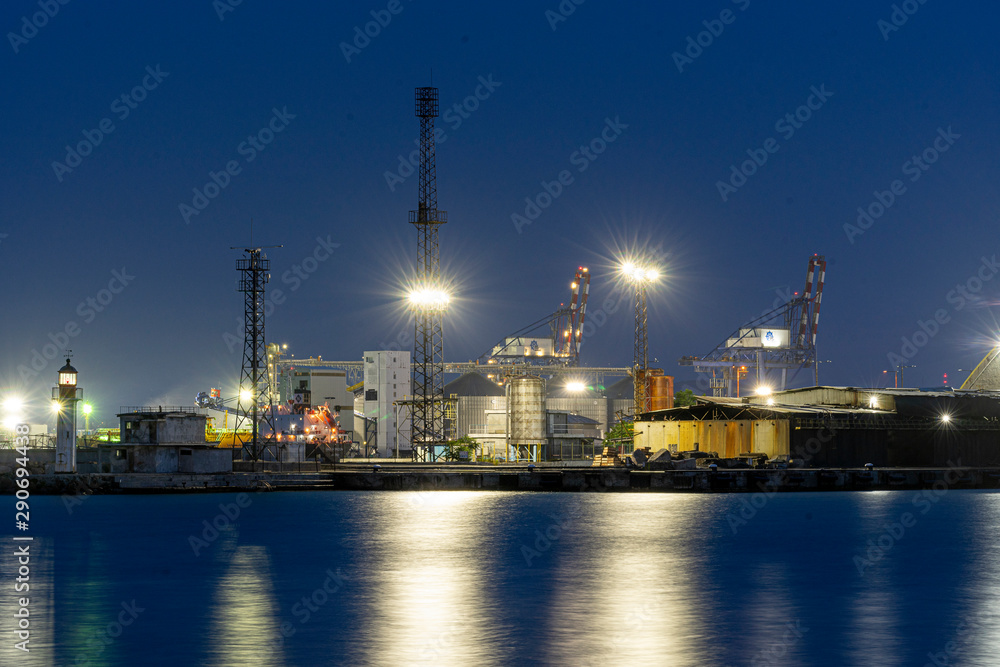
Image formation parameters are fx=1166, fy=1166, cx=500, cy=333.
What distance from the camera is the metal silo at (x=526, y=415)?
331 ft

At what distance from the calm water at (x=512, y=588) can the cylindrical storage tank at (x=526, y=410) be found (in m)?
27.5

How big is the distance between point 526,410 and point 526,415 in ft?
1.59

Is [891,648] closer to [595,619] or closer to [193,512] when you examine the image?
[595,619]

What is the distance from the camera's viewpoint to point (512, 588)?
129 feet

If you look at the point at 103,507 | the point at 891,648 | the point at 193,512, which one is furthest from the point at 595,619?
the point at 103,507

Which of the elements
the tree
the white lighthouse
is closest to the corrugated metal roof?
the tree

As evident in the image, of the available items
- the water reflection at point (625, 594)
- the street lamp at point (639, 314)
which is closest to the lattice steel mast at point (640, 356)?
the street lamp at point (639, 314)

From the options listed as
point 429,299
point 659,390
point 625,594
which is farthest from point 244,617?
point 659,390

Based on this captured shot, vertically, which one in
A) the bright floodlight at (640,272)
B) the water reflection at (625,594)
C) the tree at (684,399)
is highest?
the bright floodlight at (640,272)

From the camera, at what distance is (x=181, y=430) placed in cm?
8338

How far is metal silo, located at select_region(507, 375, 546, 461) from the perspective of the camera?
3971 inches

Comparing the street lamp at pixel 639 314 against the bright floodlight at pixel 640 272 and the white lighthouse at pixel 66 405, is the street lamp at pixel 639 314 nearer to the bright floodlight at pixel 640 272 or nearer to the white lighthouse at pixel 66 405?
the bright floodlight at pixel 640 272

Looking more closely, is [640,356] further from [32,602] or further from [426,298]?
[32,602]

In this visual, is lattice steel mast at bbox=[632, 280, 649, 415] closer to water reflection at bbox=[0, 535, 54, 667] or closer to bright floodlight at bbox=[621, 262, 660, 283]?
bright floodlight at bbox=[621, 262, 660, 283]
